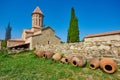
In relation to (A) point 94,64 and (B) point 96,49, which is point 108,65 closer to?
(A) point 94,64

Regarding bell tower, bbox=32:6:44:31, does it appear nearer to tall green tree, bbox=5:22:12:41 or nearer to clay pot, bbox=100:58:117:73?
clay pot, bbox=100:58:117:73

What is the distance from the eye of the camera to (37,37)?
28609 mm

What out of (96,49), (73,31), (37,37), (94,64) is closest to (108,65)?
(94,64)

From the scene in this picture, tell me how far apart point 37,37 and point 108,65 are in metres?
21.0

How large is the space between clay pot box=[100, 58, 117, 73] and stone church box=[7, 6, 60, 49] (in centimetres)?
1995

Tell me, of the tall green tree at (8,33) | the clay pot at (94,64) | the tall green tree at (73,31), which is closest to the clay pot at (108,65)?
the clay pot at (94,64)

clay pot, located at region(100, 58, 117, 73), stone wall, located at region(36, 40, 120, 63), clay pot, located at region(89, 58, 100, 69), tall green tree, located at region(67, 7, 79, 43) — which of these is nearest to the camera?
clay pot, located at region(100, 58, 117, 73)

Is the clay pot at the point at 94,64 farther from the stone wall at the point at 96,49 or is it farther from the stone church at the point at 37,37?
the stone church at the point at 37,37

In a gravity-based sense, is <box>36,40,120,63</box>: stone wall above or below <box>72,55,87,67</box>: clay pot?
above

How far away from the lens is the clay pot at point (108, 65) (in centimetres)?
880

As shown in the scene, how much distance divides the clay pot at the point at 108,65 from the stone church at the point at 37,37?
1995 centimetres

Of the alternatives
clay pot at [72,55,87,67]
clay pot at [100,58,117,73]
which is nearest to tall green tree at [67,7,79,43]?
clay pot at [72,55,87,67]

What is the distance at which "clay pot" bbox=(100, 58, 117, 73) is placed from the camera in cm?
880

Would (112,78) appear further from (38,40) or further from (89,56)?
(38,40)
